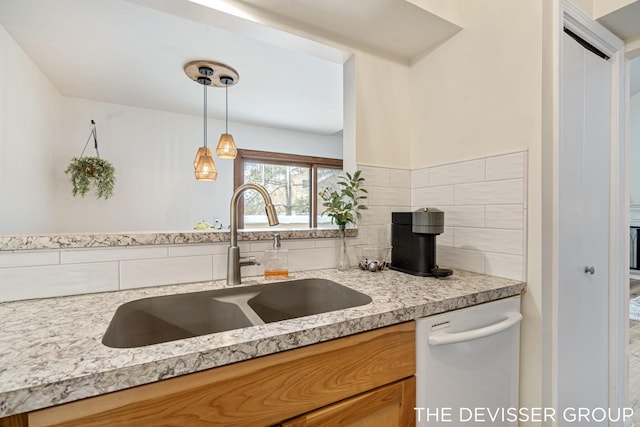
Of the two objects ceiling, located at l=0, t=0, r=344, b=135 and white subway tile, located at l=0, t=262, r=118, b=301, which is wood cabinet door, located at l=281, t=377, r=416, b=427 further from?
ceiling, located at l=0, t=0, r=344, b=135

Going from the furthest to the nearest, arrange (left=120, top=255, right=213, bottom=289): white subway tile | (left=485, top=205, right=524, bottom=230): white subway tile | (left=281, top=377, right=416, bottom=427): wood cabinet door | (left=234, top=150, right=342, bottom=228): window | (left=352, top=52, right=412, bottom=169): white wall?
(left=234, top=150, right=342, bottom=228): window → (left=352, top=52, right=412, bottom=169): white wall → (left=485, top=205, right=524, bottom=230): white subway tile → (left=120, top=255, right=213, bottom=289): white subway tile → (left=281, top=377, right=416, bottom=427): wood cabinet door

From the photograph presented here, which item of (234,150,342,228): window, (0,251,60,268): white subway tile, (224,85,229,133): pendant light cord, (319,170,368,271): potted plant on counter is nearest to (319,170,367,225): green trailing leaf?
(319,170,368,271): potted plant on counter

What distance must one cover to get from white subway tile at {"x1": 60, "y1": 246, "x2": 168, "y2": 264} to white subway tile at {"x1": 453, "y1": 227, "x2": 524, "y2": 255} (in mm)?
1210

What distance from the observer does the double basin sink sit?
32.6 inches

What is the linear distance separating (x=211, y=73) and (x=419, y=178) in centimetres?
190

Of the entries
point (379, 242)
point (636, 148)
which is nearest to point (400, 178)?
point (379, 242)

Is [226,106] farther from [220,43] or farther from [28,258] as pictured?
[28,258]

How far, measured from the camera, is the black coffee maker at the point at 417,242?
111cm

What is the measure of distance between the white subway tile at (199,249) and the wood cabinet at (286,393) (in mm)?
588

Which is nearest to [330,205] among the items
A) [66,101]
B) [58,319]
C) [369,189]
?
[369,189]

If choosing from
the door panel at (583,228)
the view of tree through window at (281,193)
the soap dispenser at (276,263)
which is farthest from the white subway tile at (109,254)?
the view of tree through window at (281,193)

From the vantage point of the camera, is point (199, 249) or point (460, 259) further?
point (460, 259)

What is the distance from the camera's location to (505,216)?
3.62 feet

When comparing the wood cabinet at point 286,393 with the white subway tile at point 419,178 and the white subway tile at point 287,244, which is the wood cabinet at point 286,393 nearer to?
the white subway tile at point 287,244
